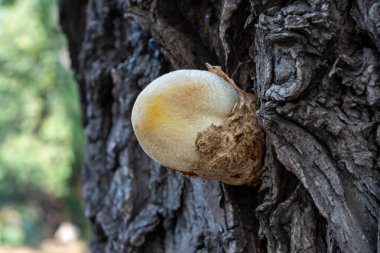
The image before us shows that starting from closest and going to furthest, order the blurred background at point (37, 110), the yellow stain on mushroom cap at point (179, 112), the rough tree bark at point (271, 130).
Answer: the rough tree bark at point (271, 130)
the yellow stain on mushroom cap at point (179, 112)
the blurred background at point (37, 110)

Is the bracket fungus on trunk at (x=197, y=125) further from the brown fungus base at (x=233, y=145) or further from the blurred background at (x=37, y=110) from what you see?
the blurred background at (x=37, y=110)

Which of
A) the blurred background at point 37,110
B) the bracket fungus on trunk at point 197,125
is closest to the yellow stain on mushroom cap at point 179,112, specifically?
the bracket fungus on trunk at point 197,125

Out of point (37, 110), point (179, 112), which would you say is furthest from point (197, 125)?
point (37, 110)

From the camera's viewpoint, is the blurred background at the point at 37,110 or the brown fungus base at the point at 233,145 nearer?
the brown fungus base at the point at 233,145

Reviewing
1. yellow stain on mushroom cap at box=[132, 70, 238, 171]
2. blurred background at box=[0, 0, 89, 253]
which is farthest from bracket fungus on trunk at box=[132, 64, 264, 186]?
blurred background at box=[0, 0, 89, 253]

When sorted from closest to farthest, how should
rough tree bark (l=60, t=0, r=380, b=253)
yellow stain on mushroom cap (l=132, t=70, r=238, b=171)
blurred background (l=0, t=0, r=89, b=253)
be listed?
rough tree bark (l=60, t=0, r=380, b=253), yellow stain on mushroom cap (l=132, t=70, r=238, b=171), blurred background (l=0, t=0, r=89, b=253)

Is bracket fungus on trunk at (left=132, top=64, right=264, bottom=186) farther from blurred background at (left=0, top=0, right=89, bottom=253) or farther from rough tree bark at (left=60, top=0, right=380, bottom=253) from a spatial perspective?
blurred background at (left=0, top=0, right=89, bottom=253)

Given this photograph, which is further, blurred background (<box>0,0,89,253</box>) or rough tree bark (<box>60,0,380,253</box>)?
blurred background (<box>0,0,89,253</box>)
